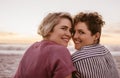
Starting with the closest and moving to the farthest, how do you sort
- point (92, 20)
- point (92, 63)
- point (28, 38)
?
point (92, 63), point (92, 20), point (28, 38)

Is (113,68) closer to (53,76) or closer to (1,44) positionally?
(53,76)

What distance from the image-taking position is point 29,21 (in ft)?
12.8

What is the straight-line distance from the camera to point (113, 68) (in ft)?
5.70

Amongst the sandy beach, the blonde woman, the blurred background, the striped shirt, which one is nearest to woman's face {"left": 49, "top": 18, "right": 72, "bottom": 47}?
the blonde woman

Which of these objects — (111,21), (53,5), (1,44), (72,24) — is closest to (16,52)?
(1,44)

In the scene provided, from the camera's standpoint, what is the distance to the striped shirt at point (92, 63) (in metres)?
1.61

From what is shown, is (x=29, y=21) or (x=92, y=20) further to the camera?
(x=29, y=21)

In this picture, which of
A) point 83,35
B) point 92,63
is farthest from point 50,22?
point 92,63

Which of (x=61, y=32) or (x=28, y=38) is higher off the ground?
(x=61, y=32)

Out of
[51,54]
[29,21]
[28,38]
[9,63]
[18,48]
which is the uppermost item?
[29,21]

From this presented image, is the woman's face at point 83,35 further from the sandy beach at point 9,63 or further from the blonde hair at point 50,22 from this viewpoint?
the sandy beach at point 9,63

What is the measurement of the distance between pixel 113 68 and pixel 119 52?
7.07 feet

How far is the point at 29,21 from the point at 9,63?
2.07 ft

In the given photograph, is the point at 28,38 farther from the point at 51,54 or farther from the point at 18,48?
the point at 51,54
